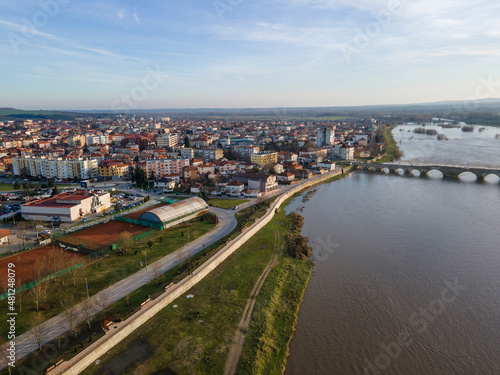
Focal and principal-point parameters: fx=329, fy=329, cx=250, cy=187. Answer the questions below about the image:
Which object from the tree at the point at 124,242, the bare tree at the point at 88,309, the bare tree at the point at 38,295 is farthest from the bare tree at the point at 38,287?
the tree at the point at 124,242

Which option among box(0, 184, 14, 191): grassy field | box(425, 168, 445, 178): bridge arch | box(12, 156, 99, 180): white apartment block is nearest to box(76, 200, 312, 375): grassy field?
box(0, 184, 14, 191): grassy field

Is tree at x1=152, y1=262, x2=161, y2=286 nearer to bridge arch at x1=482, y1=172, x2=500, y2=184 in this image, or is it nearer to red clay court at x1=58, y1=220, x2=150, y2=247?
red clay court at x1=58, y1=220, x2=150, y2=247

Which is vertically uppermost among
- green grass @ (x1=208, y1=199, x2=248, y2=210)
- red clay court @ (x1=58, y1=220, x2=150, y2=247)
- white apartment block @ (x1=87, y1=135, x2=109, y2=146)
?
white apartment block @ (x1=87, y1=135, x2=109, y2=146)

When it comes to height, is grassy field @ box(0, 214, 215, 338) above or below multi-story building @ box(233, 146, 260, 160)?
below

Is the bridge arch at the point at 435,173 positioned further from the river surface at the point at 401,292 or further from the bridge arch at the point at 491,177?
the river surface at the point at 401,292

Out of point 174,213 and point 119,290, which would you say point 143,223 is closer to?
point 174,213

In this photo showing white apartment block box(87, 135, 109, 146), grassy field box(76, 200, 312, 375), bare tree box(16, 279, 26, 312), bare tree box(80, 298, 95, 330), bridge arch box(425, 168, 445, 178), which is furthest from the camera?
white apartment block box(87, 135, 109, 146)
